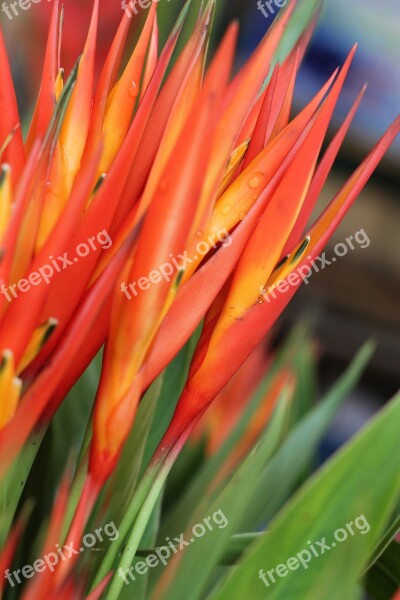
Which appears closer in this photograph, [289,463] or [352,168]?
[289,463]

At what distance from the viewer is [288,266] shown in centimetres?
24

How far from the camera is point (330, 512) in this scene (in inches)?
10.2

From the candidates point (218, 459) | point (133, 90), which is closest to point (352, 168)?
point (218, 459)

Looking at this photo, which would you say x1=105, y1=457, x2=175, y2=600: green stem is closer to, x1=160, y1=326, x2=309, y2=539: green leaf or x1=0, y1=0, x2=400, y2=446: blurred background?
x1=160, y1=326, x2=309, y2=539: green leaf

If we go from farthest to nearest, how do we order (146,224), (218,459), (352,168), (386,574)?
(352,168)
(218,459)
(386,574)
(146,224)

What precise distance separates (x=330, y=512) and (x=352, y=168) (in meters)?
0.82

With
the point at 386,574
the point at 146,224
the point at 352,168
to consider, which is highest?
the point at 352,168

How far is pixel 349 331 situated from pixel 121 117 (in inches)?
37.2

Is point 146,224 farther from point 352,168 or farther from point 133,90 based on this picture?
point 352,168

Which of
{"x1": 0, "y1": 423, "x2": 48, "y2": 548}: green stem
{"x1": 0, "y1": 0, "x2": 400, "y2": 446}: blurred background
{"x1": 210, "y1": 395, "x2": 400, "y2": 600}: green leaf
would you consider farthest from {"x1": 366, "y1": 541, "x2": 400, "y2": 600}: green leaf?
{"x1": 0, "y1": 0, "x2": 400, "y2": 446}: blurred background

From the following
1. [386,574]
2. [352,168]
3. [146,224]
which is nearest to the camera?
[146,224]

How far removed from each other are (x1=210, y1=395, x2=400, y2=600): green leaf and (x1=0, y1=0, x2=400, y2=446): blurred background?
0.40m

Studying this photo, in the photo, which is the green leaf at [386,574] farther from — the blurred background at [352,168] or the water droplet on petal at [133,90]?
the blurred background at [352,168]

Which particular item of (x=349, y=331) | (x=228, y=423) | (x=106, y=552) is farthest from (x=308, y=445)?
(x=349, y=331)
